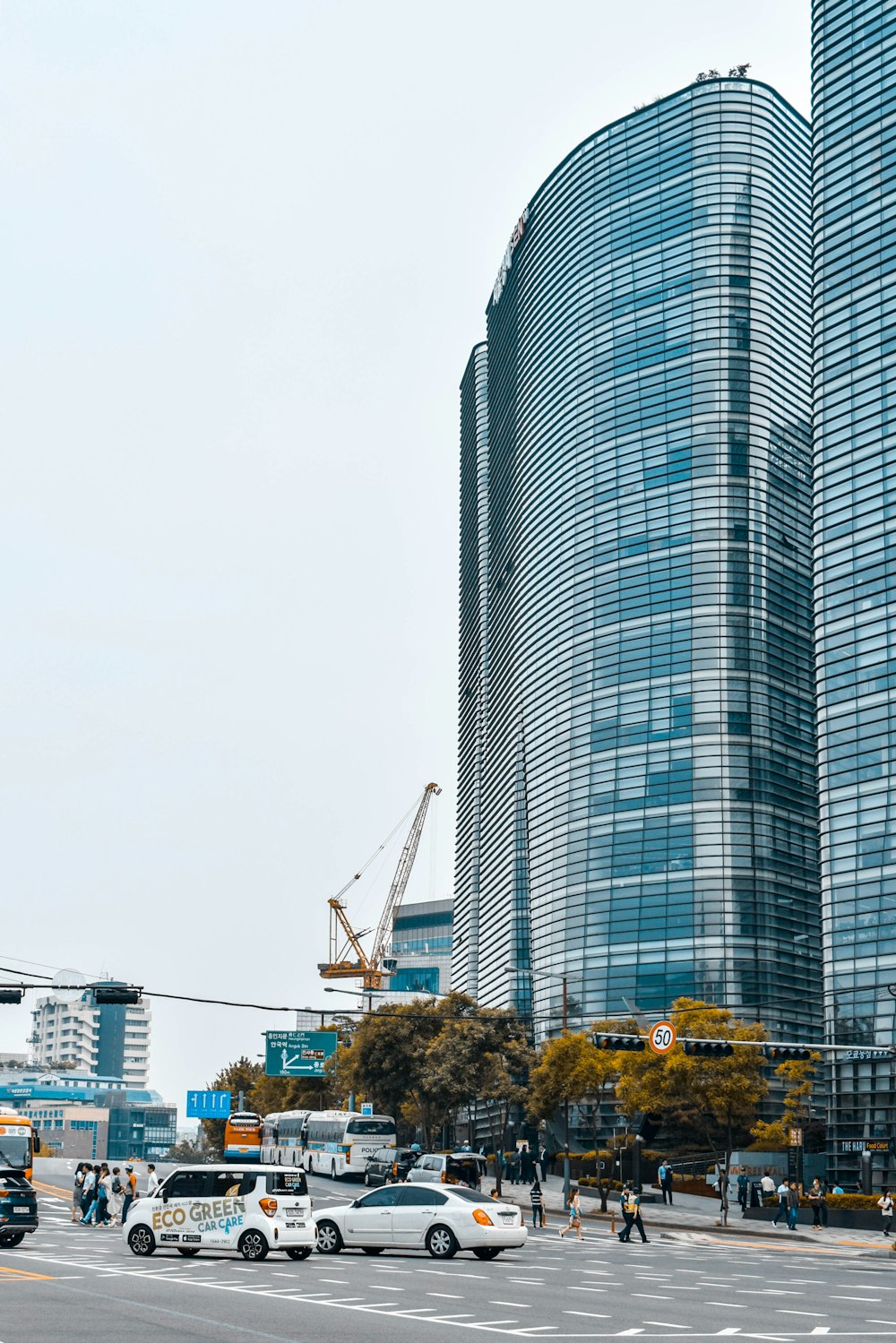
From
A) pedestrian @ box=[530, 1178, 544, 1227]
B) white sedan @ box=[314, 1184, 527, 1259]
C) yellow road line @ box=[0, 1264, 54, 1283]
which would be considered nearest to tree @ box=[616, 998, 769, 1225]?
pedestrian @ box=[530, 1178, 544, 1227]

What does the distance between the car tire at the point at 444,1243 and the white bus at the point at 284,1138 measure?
151 feet

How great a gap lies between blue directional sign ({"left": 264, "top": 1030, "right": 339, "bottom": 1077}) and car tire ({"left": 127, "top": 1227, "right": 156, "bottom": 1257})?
6751cm

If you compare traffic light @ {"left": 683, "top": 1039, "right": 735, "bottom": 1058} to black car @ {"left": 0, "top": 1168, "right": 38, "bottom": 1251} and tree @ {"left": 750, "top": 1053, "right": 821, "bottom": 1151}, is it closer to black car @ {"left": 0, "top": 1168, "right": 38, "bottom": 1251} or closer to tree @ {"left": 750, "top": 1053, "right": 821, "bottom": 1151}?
tree @ {"left": 750, "top": 1053, "right": 821, "bottom": 1151}

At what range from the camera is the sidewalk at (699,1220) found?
175 feet

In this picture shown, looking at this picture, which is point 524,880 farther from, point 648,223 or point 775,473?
point 648,223

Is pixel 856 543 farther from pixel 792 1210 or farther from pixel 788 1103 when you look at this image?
pixel 792 1210

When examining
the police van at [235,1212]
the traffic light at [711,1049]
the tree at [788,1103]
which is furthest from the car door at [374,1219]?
the tree at [788,1103]

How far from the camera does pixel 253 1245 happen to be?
34062mm

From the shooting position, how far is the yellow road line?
28.6 metres

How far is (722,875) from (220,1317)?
9702cm

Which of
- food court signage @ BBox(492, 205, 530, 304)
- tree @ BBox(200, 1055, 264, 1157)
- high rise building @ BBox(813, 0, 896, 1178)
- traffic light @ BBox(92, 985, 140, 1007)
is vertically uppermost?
food court signage @ BBox(492, 205, 530, 304)

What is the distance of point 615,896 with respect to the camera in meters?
120

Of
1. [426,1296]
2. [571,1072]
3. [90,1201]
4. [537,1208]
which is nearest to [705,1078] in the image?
[537,1208]

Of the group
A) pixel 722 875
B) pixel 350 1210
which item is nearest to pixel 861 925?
pixel 722 875
